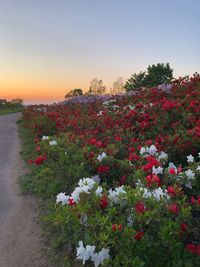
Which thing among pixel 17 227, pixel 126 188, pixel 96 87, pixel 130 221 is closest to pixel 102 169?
pixel 17 227

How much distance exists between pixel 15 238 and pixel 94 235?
7.57 ft

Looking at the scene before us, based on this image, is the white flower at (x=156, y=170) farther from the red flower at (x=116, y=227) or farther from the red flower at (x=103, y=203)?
the red flower at (x=116, y=227)

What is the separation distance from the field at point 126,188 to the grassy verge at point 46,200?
0.02 meters

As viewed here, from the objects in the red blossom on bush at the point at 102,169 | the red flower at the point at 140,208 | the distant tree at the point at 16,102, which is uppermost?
the red flower at the point at 140,208

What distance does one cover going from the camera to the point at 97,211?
4.44m

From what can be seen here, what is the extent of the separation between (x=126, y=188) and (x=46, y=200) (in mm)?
3060

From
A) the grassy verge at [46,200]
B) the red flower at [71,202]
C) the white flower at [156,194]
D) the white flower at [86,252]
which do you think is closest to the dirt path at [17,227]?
the grassy verge at [46,200]

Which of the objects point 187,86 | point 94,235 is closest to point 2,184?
point 94,235

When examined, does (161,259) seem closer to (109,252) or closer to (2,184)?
(109,252)

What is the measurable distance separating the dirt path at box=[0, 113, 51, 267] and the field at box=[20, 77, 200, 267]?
0.23m

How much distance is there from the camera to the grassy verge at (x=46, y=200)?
547 centimetres

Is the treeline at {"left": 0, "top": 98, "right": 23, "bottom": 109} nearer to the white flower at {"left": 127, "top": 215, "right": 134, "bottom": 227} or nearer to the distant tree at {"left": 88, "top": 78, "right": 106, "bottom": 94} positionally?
the distant tree at {"left": 88, "top": 78, "right": 106, "bottom": 94}

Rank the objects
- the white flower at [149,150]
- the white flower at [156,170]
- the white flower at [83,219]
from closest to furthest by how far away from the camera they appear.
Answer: the white flower at [83,219], the white flower at [156,170], the white flower at [149,150]

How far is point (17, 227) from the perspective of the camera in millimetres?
6539
